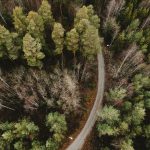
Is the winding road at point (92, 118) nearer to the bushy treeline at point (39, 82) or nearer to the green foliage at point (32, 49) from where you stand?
the bushy treeline at point (39, 82)

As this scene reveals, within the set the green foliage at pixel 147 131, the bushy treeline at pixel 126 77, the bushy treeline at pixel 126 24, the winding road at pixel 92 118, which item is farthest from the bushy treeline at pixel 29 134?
the bushy treeline at pixel 126 24

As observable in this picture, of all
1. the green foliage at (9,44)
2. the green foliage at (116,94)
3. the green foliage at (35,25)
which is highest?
the green foliage at (35,25)

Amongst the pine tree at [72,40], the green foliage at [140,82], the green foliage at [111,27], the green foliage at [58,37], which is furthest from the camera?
the green foliage at [111,27]

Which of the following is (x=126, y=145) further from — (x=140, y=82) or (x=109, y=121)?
(x=140, y=82)

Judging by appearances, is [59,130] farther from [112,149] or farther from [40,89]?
[112,149]

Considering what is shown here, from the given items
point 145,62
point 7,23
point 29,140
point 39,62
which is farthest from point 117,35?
point 29,140

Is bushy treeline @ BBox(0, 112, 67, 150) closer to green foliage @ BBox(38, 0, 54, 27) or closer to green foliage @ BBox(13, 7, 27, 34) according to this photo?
green foliage @ BBox(13, 7, 27, 34)

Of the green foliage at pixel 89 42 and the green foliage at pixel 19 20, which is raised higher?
the green foliage at pixel 19 20
